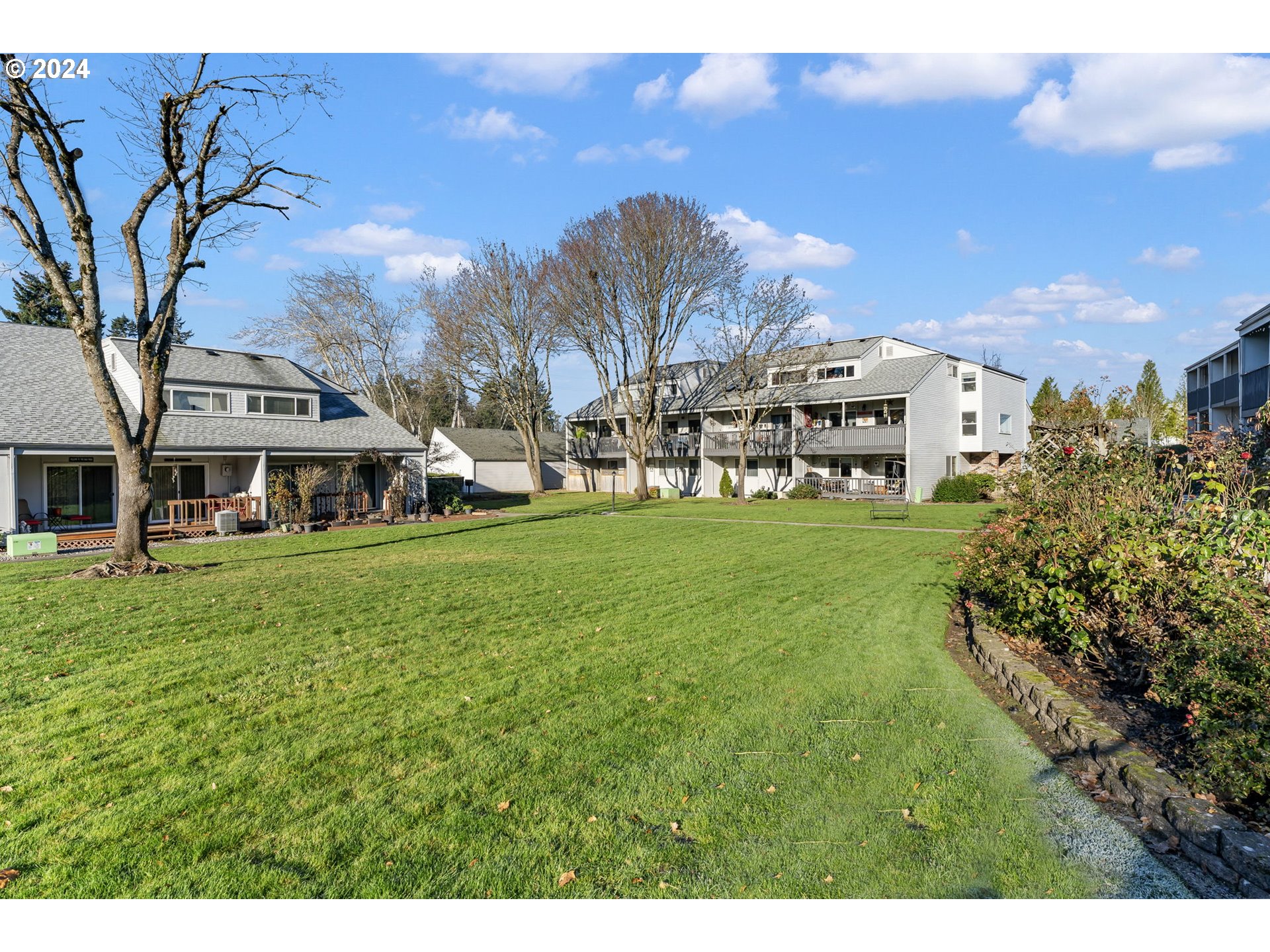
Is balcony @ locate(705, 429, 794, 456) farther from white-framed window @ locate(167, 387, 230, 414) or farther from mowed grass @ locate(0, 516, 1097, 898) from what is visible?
mowed grass @ locate(0, 516, 1097, 898)

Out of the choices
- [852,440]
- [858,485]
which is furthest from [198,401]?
[858,485]

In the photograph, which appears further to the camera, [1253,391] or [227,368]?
[1253,391]

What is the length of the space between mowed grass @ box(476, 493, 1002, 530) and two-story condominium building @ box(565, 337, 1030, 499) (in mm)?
2480

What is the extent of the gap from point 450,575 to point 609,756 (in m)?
7.86

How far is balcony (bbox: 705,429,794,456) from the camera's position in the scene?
115 feet

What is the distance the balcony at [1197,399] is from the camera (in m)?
35.1

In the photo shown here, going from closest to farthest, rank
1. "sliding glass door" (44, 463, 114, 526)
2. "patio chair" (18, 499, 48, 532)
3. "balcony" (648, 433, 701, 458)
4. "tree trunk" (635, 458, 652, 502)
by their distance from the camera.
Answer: "patio chair" (18, 499, 48, 532)
"sliding glass door" (44, 463, 114, 526)
"tree trunk" (635, 458, 652, 502)
"balcony" (648, 433, 701, 458)

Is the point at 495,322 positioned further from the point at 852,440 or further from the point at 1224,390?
the point at 1224,390

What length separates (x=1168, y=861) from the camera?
11.5ft

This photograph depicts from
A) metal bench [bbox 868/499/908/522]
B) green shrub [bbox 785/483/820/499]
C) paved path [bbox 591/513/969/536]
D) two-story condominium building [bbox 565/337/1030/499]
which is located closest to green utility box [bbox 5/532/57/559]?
paved path [bbox 591/513/969/536]

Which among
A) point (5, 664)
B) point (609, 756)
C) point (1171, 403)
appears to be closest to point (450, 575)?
point (5, 664)

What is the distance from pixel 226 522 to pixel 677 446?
24786 mm

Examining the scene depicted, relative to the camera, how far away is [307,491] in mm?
21594

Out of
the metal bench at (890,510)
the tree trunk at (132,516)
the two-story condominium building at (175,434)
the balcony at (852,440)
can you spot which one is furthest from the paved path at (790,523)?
the tree trunk at (132,516)
